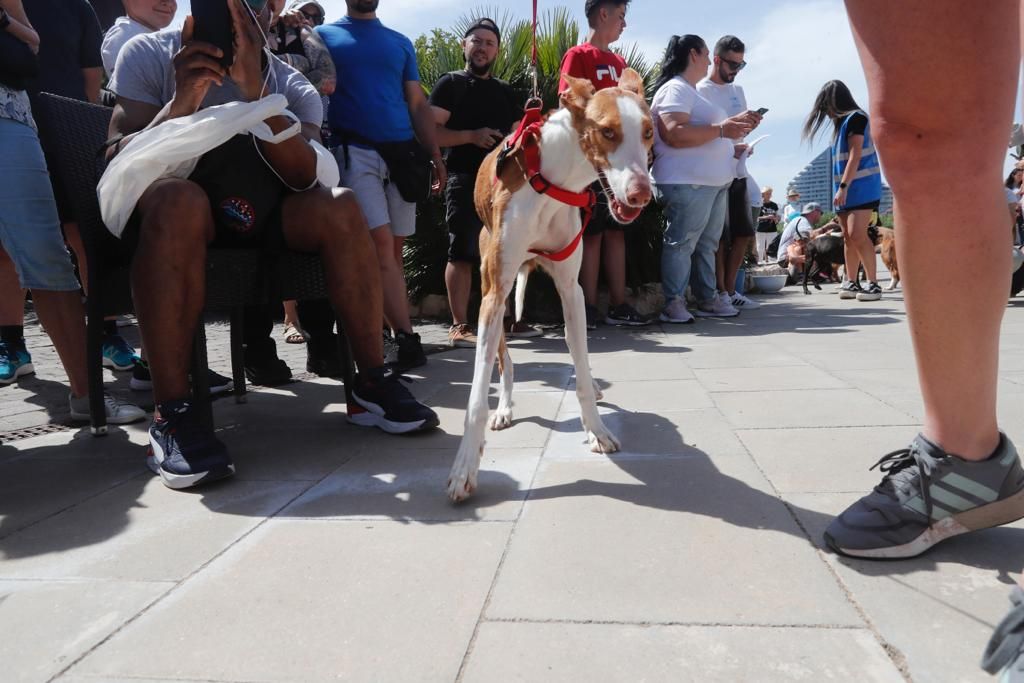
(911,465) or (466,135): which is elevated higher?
(466,135)

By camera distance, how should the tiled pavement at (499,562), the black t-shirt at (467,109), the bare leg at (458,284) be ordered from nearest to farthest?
the tiled pavement at (499,562) → the bare leg at (458,284) → the black t-shirt at (467,109)

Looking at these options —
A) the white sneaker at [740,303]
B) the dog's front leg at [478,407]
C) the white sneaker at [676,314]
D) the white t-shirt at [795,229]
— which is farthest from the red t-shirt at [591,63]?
the white t-shirt at [795,229]

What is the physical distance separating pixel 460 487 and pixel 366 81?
10.8 ft

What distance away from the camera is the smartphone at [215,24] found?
227cm

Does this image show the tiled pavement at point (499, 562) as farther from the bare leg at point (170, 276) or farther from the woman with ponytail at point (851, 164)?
the woman with ponytail at point (851, 164)

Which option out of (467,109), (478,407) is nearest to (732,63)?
(467,109)

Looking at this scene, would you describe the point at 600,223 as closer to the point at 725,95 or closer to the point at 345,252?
the point at 725,95

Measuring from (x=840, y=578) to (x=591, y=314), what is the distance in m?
4.70

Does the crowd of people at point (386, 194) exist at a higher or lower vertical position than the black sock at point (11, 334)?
higher

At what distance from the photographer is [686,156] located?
6.15 metres

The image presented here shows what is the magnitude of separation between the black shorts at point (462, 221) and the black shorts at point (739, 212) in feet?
11.3

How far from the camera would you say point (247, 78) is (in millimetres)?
2529

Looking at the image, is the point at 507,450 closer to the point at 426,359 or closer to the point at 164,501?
the point at 164,501

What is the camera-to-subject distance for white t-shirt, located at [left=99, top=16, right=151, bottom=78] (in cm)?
364
